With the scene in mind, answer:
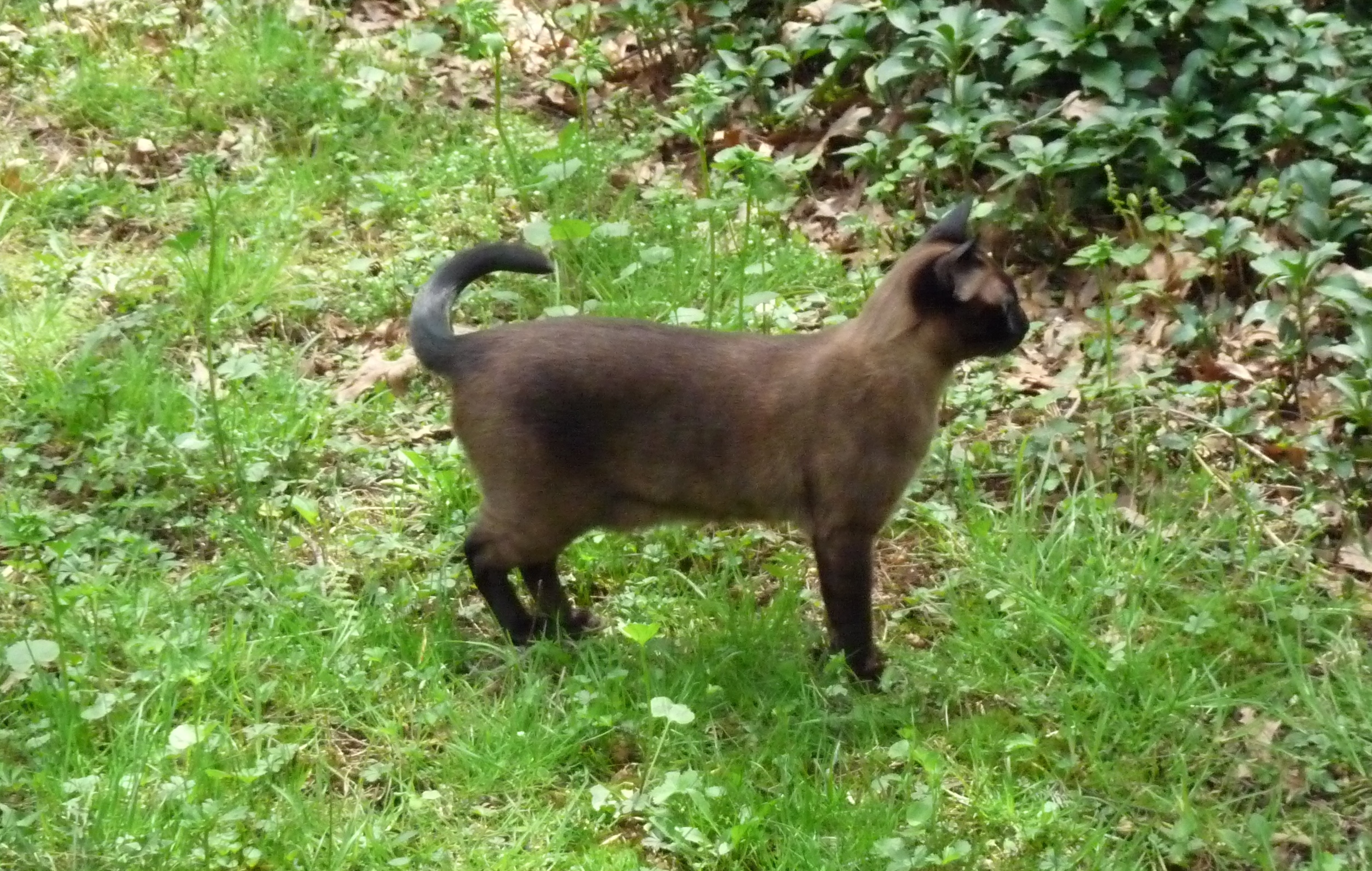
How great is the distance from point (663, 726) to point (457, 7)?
9.42 ft

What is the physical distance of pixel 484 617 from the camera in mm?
3924

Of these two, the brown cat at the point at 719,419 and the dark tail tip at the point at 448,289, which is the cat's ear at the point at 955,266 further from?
the dark tail tip at the point at 448,289

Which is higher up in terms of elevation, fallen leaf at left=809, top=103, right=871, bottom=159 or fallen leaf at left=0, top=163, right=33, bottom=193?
fallen leaf at left=0, top=163, right=33, bottom=193

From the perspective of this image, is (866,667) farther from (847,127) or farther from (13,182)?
(13,182)

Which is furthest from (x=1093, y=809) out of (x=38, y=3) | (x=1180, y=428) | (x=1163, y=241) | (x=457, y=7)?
(x=38, y=3)

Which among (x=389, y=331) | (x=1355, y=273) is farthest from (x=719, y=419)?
(x=1355, y=273)

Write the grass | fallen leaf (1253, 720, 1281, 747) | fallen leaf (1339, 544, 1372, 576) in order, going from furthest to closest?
1. fallen leaf (1339, 544, 1372, 576)
2. fallen leaf (1253, 720, 1281, 747)
3. the grass

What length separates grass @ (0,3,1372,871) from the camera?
315 centimetres

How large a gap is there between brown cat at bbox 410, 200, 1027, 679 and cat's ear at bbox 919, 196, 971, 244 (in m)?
0.02

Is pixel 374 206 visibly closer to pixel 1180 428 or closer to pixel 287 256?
pixel 287 256

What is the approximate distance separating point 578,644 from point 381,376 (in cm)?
153

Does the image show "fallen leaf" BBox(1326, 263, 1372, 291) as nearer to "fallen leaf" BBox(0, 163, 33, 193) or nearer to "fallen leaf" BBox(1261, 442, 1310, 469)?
"fallen leaf" BBox(1261, 442, 1310, 469)

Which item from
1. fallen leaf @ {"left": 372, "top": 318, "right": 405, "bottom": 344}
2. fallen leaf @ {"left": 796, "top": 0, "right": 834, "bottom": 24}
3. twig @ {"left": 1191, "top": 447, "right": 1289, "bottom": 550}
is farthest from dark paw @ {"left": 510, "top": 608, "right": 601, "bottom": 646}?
fallen leaf @ {"left": 796, "top": 0, "right": 834, "bottom": 24}

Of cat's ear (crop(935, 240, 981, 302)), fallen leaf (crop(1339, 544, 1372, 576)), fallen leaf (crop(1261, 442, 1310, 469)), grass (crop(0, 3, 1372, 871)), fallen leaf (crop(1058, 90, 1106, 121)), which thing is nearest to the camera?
grass (crop(0, 3, 1372, 871))
